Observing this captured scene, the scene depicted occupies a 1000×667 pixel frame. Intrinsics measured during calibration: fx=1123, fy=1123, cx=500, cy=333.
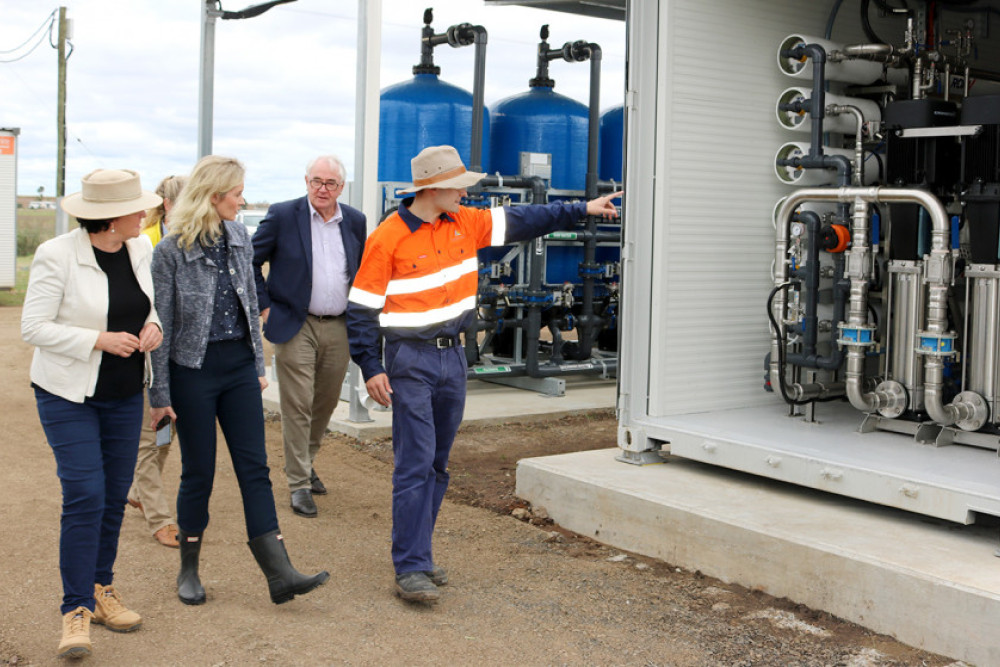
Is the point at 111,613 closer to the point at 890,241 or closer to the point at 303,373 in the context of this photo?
the point at 303,373

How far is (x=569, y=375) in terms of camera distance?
35.5 feet

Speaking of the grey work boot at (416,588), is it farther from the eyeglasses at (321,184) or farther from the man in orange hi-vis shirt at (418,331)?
the eyeglasses at (321,184)

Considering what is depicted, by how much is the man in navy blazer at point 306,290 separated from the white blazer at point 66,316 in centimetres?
191

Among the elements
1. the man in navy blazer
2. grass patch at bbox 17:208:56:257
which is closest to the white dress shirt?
the man in navy blazer

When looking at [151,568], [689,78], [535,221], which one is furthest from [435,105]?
[151,568]

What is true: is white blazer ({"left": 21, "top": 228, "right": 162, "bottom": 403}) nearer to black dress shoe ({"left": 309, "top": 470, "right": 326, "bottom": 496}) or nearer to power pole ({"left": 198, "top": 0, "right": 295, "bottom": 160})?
black dress shoe ({"left": 309, "top": 470, "right": 326, "bottom": 496})

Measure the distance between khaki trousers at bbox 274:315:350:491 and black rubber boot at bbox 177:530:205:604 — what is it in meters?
1.51

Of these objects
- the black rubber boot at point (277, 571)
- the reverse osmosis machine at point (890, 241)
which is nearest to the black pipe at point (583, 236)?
the reverse osmosis machine at point (890, 241)

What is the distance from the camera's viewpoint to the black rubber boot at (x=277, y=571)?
437cm

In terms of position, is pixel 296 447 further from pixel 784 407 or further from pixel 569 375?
pixel 569 375

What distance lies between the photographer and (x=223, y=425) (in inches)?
176

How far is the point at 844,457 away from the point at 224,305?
9.63 feet

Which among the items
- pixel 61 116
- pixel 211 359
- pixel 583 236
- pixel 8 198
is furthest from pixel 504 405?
pixel 61 116

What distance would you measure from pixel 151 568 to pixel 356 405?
3426mm
